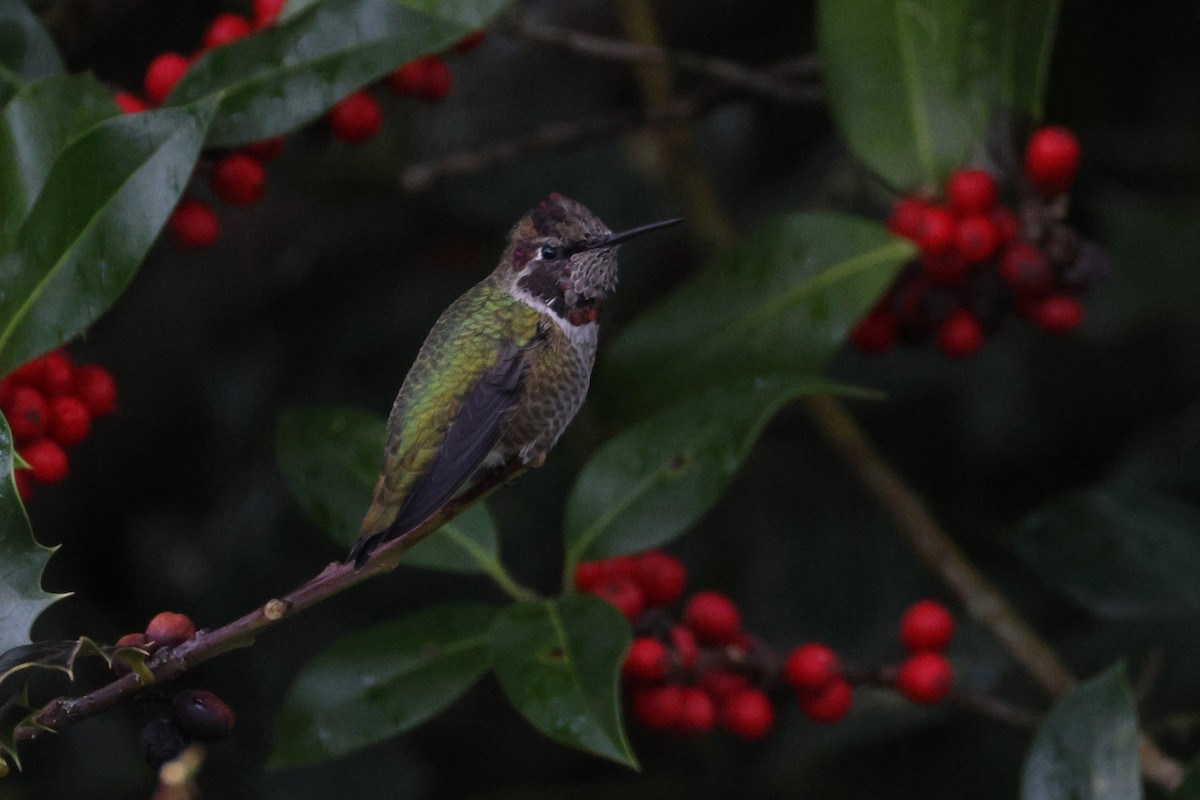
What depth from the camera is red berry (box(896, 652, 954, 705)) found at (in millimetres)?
2162

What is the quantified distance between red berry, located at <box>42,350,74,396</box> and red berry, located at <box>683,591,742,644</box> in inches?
37.6

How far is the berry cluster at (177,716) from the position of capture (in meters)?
1.23

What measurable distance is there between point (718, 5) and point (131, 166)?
2.50 m

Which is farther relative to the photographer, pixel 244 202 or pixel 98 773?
pixel 98 773

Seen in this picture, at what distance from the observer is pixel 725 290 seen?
2346 mm

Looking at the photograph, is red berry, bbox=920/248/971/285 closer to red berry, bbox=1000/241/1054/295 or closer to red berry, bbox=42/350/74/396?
red berry, bbox=1000/241/1054/295

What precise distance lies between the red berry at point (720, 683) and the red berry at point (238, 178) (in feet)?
3.19

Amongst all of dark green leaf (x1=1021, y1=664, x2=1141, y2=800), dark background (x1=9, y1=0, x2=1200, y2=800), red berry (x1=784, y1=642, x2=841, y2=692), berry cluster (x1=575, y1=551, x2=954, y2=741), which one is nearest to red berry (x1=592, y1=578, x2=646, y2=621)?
berry cluster (x1=575, y1=551, x2=954, y2=741)

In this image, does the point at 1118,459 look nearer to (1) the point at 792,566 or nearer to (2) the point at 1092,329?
(2) the point at 1092,329

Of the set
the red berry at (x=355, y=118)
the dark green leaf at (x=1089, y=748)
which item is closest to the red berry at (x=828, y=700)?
the dark green leaf at (x=1089, y=748)

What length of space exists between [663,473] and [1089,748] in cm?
70

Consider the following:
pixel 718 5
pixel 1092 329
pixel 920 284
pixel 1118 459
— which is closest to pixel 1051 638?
pixel 1118 459

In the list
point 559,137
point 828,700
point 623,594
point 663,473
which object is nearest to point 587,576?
point 623,594

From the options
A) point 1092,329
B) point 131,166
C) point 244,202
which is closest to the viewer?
point 131,166
